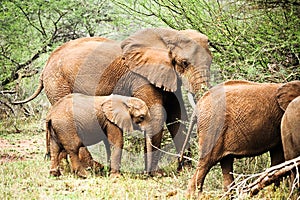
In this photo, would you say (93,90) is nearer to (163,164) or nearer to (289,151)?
(163,164)

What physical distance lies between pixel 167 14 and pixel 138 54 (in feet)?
2.93

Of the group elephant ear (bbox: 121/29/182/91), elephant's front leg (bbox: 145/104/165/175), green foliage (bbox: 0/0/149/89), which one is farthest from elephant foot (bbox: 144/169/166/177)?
green foliage (bbox: 0/0/149/89)

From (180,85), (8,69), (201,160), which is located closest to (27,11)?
(8,69)

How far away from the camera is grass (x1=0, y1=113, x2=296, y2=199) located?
19.2ft

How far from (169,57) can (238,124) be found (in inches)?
84.7

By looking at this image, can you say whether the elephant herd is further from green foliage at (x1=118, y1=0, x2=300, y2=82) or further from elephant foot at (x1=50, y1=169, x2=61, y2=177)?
green foliage at (x1=118, y1=0, x2=300, y2=82)

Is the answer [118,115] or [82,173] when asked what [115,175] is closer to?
[82,173]

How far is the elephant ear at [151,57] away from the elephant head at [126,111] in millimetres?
368

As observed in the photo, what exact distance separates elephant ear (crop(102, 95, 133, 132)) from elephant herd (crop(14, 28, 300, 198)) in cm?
1

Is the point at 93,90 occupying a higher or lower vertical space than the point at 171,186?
higher

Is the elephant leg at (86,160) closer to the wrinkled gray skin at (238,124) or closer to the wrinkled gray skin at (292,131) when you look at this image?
the wrinkled gray skin at (238,124)

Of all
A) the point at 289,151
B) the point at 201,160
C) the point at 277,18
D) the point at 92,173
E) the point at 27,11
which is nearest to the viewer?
the point at 289,151

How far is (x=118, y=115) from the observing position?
24.1ft

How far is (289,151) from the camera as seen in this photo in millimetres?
4914
